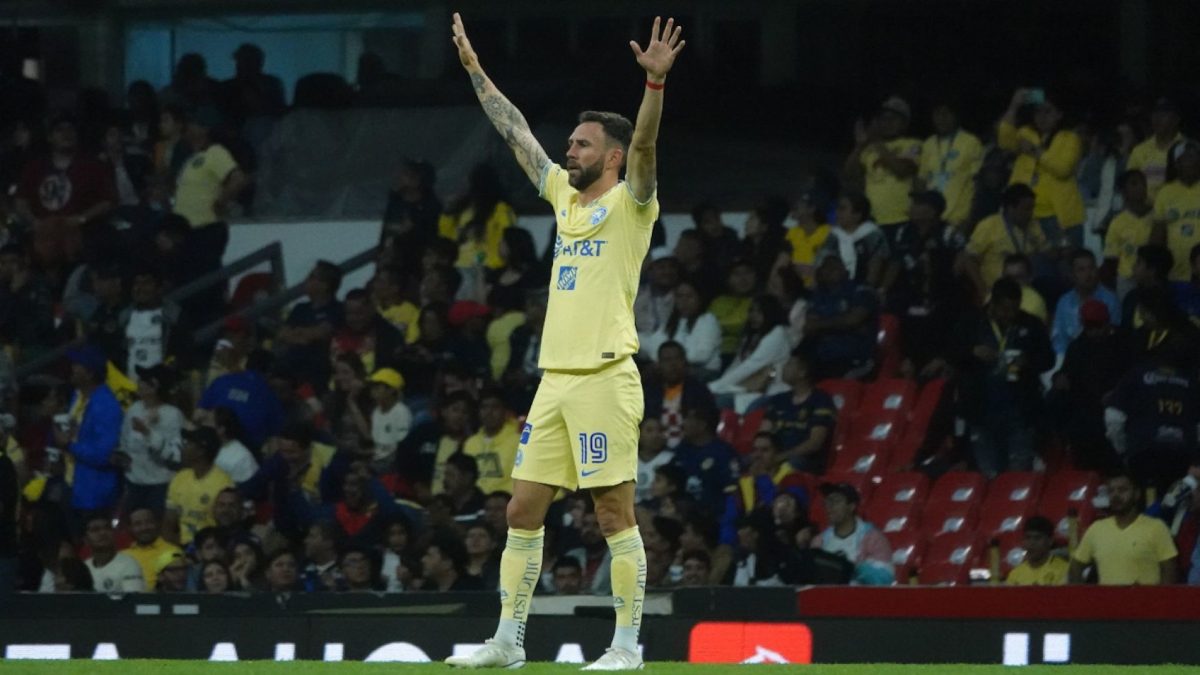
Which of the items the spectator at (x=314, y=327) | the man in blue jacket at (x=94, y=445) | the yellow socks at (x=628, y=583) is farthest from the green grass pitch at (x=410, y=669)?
the spectator at (x=314, y=327)

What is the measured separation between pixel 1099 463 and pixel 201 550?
5.56 m

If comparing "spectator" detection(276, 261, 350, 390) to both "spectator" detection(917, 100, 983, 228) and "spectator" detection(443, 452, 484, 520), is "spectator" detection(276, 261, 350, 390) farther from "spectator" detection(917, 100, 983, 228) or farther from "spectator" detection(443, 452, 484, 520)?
"spectator" detection(917, 100, 983, 228)

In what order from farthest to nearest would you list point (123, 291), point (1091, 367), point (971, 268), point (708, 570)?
point (123, 291), point (971, 268), point (1091, 367), point (708, 570)

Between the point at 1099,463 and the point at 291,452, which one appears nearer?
the point at 1099,463

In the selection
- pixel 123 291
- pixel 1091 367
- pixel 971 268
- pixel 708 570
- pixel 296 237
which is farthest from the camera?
pixel 296 237

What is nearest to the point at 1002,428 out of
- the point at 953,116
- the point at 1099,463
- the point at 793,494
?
the point at 1099,463

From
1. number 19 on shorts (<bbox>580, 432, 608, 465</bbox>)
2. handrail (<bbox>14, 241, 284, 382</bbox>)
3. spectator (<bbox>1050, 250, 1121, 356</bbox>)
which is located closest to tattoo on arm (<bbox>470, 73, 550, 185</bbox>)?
number 19 on shorts (<bbox>580, 432, 608, 465</bbox>)

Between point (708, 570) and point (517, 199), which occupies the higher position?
point (517, 199)

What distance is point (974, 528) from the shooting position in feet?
43.9

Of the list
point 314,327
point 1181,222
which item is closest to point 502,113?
point 1181,222

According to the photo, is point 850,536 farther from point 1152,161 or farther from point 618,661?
point 618,661

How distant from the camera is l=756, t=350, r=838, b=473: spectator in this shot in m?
13.9

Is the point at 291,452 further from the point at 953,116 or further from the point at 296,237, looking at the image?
the point at 953,116

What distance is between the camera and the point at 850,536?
13.0 m
